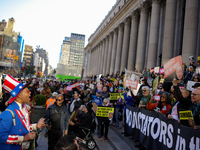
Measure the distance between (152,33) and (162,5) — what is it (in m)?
5.17

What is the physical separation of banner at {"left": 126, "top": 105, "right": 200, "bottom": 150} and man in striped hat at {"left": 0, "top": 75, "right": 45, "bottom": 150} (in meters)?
3.21

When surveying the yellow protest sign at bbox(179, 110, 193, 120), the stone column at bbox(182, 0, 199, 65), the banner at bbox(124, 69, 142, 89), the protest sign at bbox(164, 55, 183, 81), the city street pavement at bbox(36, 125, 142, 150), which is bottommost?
the city street pavement at bbox(36, 125, 142, 150)

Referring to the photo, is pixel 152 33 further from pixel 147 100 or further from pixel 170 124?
pixel 170 124

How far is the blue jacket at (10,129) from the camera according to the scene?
103 inches

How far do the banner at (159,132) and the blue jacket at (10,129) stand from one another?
3427mm

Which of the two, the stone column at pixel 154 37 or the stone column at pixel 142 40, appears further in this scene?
the stone column at pixel 142 40

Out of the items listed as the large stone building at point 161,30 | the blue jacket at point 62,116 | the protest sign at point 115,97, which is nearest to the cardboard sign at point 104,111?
the protest sign at point 115,97

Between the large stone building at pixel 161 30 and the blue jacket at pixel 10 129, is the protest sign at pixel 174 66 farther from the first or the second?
the blue jacket at pixel 10 129

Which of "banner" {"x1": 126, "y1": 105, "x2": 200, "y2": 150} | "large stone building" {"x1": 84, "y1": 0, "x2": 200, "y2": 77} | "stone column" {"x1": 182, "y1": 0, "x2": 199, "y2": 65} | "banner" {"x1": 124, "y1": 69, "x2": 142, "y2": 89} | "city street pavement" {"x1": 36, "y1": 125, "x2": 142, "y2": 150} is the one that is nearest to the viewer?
"banner" {"x1": 126, "y1": 105, "x2": 200, "y2": 150}

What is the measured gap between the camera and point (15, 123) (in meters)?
2.81

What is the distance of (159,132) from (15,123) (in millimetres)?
3843

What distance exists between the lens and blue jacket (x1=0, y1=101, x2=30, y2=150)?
8.61ft

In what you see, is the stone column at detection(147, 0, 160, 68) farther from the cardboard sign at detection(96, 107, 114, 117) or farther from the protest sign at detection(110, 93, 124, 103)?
the cardboard sign at detection(96, 107, 114, 117)

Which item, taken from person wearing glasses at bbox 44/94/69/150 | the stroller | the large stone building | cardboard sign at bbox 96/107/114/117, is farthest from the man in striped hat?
the large stone building
